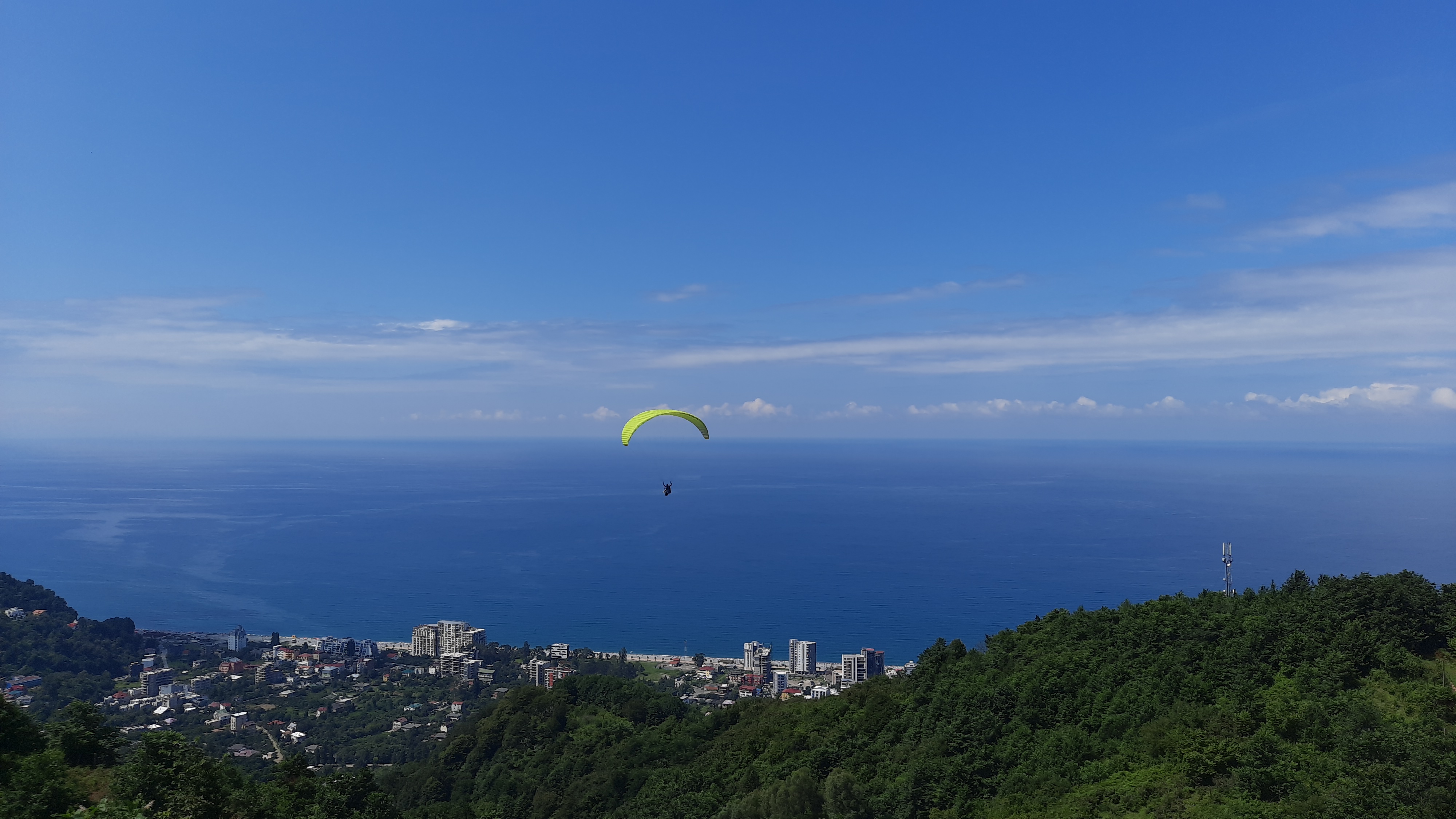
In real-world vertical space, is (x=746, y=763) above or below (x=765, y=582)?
above

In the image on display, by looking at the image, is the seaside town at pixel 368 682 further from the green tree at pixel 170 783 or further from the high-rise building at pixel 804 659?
the green tree at pixel 170 783

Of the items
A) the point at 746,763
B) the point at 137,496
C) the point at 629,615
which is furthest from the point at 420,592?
the point at 137,496

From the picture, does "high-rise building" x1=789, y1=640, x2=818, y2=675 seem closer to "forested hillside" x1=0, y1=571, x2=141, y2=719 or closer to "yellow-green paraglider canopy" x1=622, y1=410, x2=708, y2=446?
"yellow-green paraglider canopy" x1=622, y1=410, x2=708, y2=446

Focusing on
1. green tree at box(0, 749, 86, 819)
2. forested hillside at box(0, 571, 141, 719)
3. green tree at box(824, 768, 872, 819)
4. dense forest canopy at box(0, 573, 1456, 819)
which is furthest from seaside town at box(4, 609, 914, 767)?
green tree at box(0, 749, 86, 819)

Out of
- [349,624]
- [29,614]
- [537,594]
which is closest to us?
[29,614]

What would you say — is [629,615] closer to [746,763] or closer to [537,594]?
[537,594]

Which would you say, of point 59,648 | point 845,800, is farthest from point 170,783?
point 59,648

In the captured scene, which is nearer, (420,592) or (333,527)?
(420,592)
